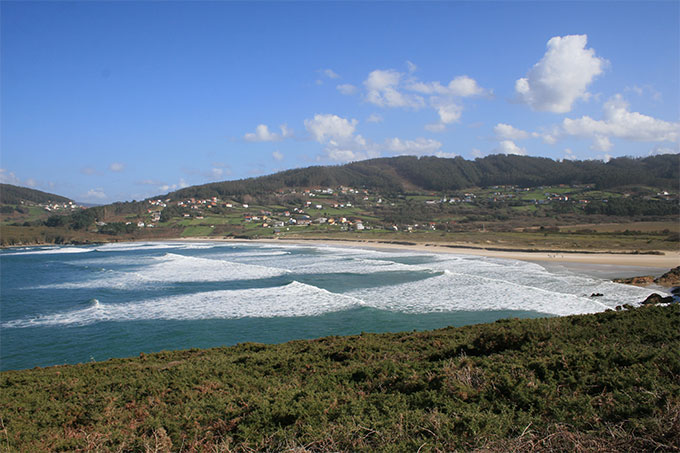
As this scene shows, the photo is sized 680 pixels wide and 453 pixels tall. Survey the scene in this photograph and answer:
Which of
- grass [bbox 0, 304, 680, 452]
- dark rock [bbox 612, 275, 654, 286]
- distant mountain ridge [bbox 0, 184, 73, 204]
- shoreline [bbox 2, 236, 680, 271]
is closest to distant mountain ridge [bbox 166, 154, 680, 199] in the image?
distant mountain ridge [bbox 0, 184, 73, 204]

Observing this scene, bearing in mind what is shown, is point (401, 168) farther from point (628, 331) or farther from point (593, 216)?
point (628, 331)

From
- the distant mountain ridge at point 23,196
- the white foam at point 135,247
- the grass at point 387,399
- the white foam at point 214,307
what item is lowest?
the white foam at point 214,307

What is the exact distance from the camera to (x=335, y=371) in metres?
8.22

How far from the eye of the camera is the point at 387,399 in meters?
6.10

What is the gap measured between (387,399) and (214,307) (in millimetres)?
17640

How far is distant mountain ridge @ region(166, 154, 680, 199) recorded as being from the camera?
12725 centimetres

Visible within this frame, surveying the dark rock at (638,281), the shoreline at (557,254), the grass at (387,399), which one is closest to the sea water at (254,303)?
the dark rock at (638,281)

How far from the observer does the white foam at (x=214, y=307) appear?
19.8m

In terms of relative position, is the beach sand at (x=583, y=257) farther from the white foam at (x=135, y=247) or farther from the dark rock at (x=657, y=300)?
the white foam at (x=135, y=247)

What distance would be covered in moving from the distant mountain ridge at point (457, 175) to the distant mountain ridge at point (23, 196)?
44.6 m

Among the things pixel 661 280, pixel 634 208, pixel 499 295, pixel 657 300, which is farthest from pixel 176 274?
pixel 634 208

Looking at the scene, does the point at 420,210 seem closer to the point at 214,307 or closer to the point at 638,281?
the point at 638,281

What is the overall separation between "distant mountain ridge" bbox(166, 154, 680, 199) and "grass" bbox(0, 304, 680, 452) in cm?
12535

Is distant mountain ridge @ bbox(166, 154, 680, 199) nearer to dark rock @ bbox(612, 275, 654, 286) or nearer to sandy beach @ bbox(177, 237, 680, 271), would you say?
sandy beach @ bbox(177, 237, 680, 271)
